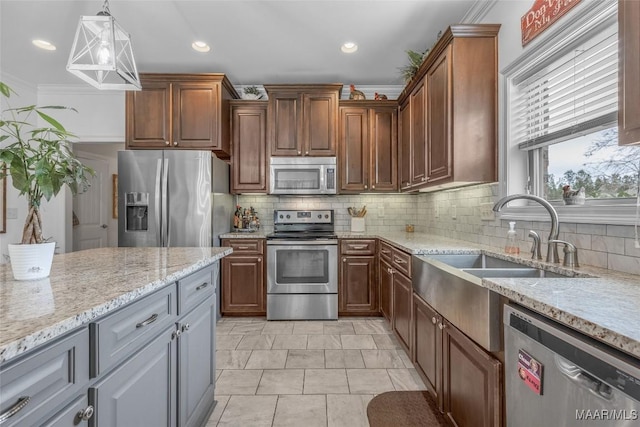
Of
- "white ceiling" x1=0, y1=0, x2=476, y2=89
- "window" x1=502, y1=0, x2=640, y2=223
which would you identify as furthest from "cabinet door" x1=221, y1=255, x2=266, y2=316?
"window" x1=502, y1=0, x2=640, y2=223

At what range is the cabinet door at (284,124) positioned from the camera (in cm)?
349

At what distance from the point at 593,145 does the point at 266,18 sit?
7.98ft

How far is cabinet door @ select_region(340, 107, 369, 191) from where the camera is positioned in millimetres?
3596

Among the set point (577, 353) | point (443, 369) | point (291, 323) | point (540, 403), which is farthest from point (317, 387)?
point (577, 353)

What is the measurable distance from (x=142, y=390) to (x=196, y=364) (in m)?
0.49

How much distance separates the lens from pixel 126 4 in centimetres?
238

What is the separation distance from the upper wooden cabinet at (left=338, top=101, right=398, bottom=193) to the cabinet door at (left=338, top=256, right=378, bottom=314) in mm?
859

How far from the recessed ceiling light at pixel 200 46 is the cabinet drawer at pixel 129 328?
8.48ft

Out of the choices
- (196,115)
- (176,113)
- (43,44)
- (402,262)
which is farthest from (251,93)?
(402,262)

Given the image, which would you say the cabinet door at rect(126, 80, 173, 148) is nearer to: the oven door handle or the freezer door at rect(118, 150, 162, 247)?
the freezer door at rect(118, 150, 162, 247)

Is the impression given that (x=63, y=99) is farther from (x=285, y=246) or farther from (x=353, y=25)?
(x=353, y=25)

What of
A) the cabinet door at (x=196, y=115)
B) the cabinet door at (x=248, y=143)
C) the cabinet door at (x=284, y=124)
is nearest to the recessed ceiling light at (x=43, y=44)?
the cabinet door at (x=196, y=115)

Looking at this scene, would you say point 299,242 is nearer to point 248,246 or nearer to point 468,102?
point 248,246

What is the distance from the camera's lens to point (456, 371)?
4.81 feet
